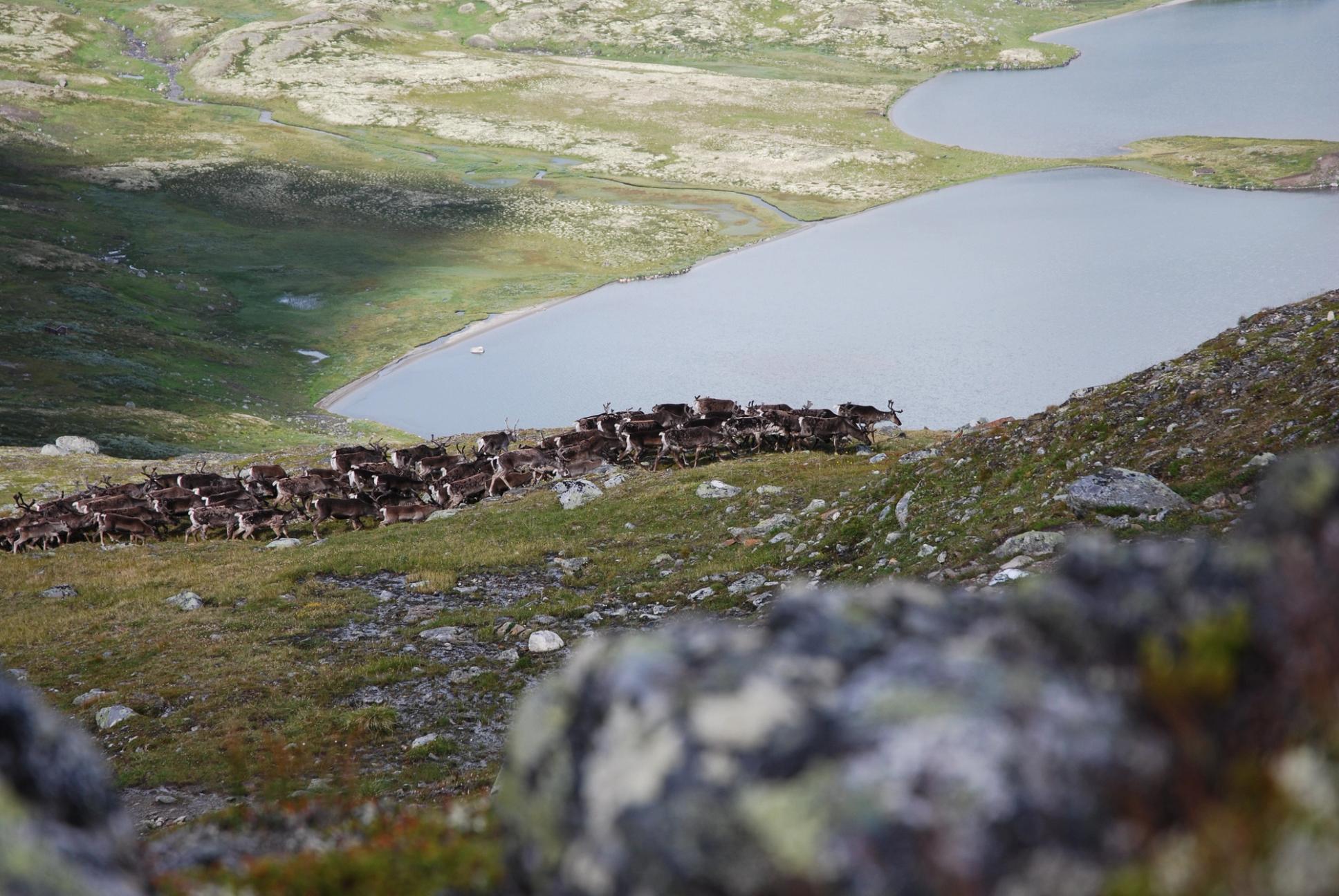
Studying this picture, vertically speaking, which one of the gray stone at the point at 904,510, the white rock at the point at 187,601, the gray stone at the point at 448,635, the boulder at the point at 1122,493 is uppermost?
the boulder at the point at 1122,493

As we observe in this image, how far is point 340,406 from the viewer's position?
214 ft

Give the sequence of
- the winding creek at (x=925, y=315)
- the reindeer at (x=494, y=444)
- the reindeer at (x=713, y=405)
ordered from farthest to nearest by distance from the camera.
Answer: the winding creek at (x=925, y=315), the reindeer at (x=713, y=405), the reindeer at (x=494, y=444)

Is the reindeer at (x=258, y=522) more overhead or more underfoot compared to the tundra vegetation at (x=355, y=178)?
more underfoot

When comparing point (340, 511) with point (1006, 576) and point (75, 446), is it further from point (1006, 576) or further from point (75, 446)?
point (1006, 576)

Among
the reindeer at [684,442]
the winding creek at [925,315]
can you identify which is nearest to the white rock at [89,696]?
the reindeer at [684,442]

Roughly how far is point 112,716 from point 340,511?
15740mm

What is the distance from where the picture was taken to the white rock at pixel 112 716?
49.7ft

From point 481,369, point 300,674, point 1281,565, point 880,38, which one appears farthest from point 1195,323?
point 880,38

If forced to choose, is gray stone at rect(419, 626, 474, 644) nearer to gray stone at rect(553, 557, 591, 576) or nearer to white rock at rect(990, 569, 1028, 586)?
gray stone at rect(553, 557, 591, 576)

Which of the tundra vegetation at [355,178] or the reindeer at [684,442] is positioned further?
the tundra vegetation at [355,178]

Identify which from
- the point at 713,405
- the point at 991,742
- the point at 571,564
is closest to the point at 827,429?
the point at 713,405

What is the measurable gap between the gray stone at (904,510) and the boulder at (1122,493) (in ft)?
14.7

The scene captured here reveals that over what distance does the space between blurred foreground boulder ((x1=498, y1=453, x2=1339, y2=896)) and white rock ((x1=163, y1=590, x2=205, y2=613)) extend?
21.1m

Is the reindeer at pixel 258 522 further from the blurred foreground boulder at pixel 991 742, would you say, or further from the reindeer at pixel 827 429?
the blurred foreground boulder at pixel 991 742
